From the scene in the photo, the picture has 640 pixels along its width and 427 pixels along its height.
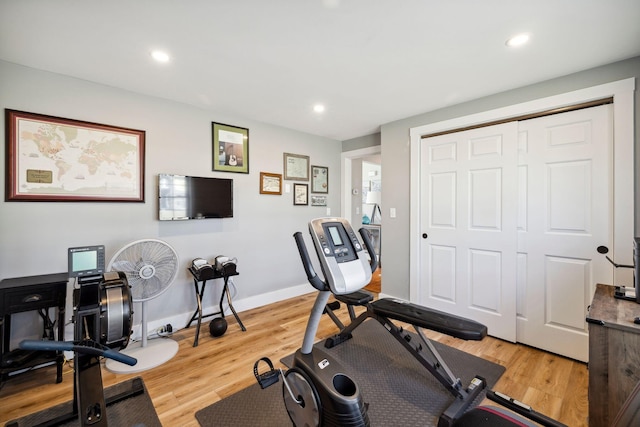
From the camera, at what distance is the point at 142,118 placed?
8.51 ft

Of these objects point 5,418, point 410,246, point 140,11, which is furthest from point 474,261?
point 5,418

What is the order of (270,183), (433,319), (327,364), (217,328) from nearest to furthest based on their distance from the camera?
(327,364)
(433,319)
(217,328)
(270,183)

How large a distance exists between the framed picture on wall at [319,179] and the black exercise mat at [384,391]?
2243 mm

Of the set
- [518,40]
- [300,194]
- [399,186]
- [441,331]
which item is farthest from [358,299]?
[518,40]

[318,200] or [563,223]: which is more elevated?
[318,200]

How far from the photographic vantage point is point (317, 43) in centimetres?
182

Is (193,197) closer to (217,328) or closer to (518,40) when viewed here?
(217,328)

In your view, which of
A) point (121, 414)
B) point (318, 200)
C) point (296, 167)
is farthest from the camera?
point (318, 200)

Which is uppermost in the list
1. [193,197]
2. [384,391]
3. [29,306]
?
[193,197]

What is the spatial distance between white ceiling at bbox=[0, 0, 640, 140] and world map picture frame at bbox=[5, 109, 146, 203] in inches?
16.6

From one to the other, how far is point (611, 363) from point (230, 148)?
3398 millimetres

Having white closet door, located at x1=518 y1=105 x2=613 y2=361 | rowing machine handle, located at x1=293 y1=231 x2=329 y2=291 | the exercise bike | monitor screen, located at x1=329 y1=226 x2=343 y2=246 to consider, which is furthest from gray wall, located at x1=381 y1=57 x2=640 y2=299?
rowing machine handle, located at x1=293 y1=231 x2=329 y2=291

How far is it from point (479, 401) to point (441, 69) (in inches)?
93.6

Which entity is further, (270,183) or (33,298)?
(270,183)
